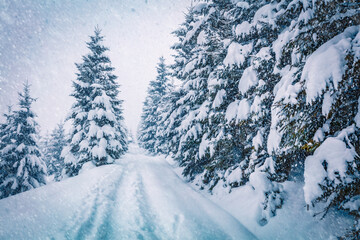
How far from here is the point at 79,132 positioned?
570 inches

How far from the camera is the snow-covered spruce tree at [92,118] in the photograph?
14.0m

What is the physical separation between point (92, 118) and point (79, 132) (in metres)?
1.72

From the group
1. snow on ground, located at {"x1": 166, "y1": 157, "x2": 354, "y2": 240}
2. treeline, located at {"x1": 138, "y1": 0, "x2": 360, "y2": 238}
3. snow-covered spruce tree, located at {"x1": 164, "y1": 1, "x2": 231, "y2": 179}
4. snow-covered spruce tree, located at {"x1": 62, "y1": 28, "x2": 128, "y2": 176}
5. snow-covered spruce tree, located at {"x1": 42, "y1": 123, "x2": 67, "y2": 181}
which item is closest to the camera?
treeline, located at {"x1": 138, "y1": 0, "x2": 360, "y2": 238}

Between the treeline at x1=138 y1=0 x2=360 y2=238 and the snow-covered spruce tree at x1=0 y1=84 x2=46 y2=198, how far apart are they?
50.9 ft

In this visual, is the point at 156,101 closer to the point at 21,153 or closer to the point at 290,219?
the point at 21,153

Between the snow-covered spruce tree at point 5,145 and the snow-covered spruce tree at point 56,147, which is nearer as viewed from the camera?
the snow-covered spruce tree at point 5,145

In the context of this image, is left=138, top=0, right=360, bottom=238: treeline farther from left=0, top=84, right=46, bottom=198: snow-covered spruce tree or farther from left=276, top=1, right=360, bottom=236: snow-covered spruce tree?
left=0, top=84, right=46, bottom=198: snow-covered spruce tree

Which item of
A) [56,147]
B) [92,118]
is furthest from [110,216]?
[56,147]

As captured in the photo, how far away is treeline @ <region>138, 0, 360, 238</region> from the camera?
284cm

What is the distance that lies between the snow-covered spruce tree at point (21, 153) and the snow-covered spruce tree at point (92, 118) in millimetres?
4701

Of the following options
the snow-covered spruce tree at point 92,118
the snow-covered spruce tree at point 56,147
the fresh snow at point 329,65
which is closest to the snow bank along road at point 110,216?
the fresh snow at point 329,65

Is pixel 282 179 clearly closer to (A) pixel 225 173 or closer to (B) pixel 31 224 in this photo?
(A) pixel 225 173

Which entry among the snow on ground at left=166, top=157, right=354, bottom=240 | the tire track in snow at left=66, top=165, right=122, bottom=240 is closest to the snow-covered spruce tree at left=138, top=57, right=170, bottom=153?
the tire track in snow at left=66, top=165, right=122, bottom=240

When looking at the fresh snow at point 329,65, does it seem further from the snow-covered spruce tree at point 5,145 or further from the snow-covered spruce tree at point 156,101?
the snow-covered spruce tree at point 156,101
